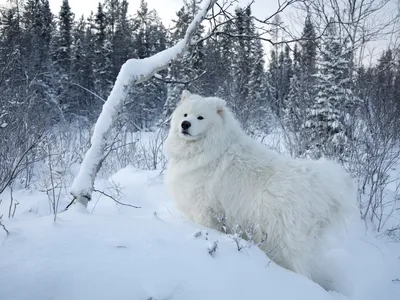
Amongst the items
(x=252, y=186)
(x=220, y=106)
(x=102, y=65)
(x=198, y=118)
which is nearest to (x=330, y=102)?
(x=220, y=106)

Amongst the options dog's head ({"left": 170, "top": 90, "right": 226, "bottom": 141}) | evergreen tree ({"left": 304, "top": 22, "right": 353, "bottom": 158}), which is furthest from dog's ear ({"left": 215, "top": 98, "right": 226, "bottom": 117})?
evergreen tree ({"left": 304, "top": 22, "right": 353, "bottom": 158})

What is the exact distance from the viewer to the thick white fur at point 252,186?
2883 mm

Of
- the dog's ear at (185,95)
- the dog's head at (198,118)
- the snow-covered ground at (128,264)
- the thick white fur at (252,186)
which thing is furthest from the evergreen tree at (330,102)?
the snow-covered ground at (128,264)

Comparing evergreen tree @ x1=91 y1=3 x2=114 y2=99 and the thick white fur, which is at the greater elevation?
evergreen tree @ x1=91 y1=3 x2=114 y2=99

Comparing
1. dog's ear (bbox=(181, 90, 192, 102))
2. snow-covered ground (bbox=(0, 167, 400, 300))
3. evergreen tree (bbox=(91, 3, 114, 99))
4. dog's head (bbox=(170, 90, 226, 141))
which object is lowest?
snow-covered ground (bbox=(0, 167, 400, 300))

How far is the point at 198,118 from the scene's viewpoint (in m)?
3.66

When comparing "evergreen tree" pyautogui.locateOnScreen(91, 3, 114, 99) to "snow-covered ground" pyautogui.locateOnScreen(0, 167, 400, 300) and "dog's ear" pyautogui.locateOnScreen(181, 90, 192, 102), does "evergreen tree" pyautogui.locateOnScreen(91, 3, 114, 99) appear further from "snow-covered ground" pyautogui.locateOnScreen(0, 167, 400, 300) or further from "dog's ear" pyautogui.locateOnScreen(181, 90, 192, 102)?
"snow-covered ground" pyautogui.locateOnScreen(0, 167, 400, 300)

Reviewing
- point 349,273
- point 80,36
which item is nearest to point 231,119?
point 349,273

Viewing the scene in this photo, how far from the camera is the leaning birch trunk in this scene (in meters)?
2.95

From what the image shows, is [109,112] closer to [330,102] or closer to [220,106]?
[220,106]

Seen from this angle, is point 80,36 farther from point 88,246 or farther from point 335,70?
point 88,246

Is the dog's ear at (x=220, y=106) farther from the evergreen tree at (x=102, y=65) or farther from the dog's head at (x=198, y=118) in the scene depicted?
the evergreen tree at (x=102, y=65)

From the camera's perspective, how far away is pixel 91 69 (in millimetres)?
27625

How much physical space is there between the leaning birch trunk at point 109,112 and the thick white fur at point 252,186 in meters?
0.63
